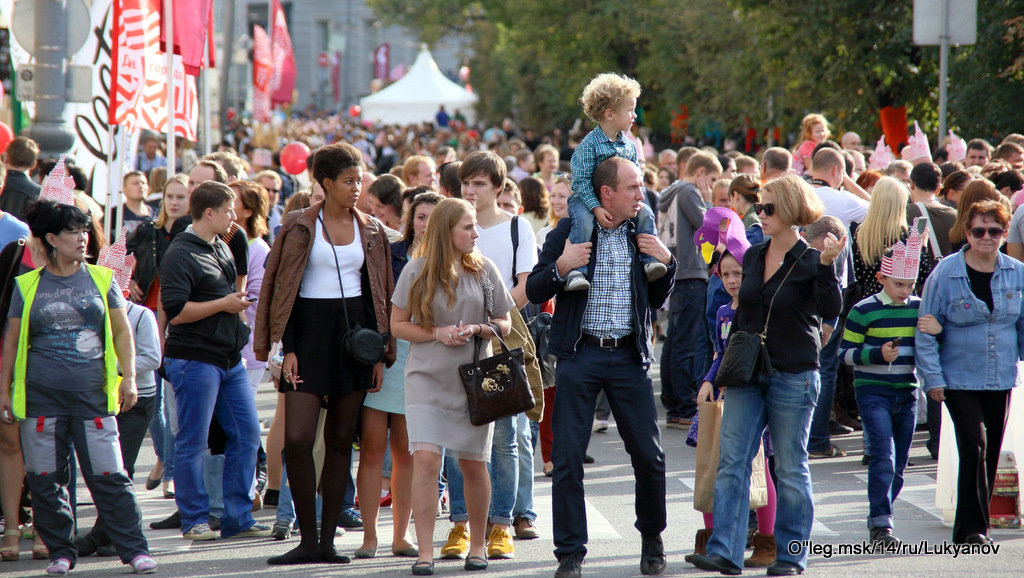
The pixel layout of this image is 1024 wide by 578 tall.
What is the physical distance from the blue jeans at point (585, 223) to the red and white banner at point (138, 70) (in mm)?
6564

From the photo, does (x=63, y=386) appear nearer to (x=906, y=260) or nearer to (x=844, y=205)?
(x=906, y=260)

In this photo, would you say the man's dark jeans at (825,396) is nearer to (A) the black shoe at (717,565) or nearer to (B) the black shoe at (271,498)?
(A) the black shoe at (717,565)

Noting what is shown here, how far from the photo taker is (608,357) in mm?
5996

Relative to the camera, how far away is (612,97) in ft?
20.0

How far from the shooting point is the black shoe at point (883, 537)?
6.67 m

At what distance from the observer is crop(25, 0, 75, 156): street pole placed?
38.1 feet

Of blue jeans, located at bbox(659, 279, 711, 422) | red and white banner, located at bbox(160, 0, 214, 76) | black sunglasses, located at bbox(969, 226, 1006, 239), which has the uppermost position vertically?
red and white banner, located at bbox(160, 0, 214, 76)

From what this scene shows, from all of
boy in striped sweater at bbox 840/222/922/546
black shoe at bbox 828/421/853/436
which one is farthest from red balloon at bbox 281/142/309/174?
boy in striped sweater at bbox 840/222/922/546

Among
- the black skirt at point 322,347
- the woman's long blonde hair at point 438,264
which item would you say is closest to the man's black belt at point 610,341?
the woman's long blonde hair at point 438,264

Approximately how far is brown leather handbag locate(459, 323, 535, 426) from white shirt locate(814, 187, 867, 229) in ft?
13.8

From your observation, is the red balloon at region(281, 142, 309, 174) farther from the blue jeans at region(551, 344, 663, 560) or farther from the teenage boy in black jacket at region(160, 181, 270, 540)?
the blue jeans at region(551, 344, 663, 560)

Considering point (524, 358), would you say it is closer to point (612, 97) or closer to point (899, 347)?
point (612, 97)

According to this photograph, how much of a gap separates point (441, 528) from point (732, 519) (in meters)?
2.04

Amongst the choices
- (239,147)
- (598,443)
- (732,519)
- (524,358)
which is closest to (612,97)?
(524,358)
